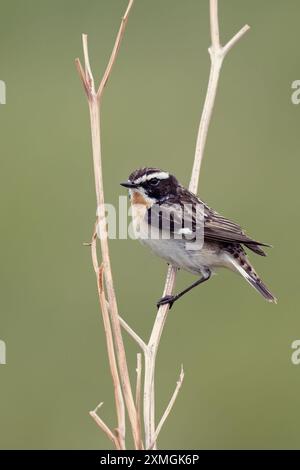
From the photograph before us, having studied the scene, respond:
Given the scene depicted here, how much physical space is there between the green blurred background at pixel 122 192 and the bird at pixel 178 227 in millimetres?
2184

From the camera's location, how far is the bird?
686 cm

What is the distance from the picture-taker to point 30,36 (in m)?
14.0

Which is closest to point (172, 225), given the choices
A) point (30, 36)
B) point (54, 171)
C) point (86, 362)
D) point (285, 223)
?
point (86, 362)

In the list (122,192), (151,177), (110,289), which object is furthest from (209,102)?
(122,192)

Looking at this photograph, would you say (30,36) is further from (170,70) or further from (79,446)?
(79,446)

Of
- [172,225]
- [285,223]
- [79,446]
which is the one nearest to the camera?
[172,225]

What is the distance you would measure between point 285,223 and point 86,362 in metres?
2.97

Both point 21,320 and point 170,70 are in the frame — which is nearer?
point 21,320

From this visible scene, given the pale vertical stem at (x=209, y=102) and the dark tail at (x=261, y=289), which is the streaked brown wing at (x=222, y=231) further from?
the pale vertical stem at (x=209, y=102)

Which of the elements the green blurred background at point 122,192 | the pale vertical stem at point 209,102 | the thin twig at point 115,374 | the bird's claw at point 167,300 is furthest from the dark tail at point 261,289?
the thin twig at point 115,374

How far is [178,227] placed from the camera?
22.7 ft

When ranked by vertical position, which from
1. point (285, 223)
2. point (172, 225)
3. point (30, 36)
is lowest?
point (285, 223)

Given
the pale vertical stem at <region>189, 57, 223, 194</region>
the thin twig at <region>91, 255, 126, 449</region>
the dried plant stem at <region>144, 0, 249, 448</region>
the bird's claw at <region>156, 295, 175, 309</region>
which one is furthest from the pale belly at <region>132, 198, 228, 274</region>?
the thin twig at <region>91, 255, 126, 449</region>

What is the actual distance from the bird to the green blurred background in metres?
2.18
